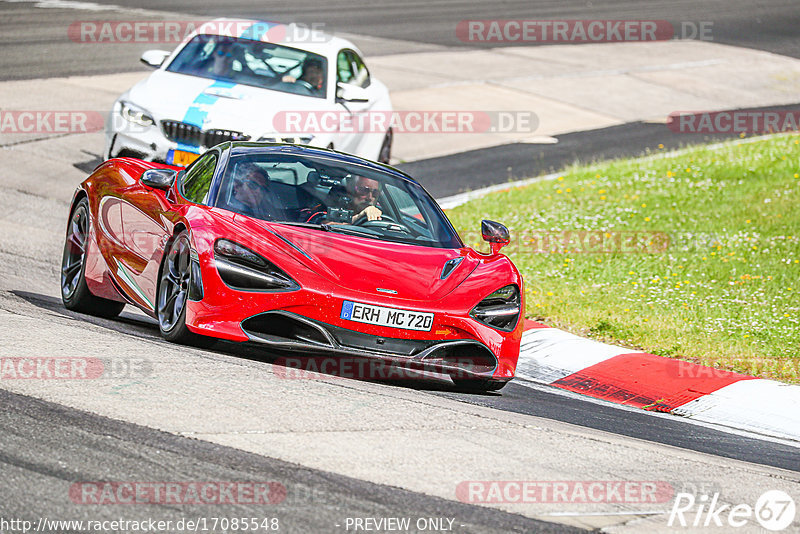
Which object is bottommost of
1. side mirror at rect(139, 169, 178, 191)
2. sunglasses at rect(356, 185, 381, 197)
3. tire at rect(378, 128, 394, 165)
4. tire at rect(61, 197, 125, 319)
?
tire at rect(378, 128, 394, 165)

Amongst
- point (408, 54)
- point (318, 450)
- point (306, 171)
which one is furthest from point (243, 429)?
point (408, 54)

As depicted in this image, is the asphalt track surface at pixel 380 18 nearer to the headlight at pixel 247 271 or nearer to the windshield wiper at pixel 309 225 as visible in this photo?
the windshield wiper at pixel 309 225

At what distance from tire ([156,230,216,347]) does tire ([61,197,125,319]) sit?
123 centimetres

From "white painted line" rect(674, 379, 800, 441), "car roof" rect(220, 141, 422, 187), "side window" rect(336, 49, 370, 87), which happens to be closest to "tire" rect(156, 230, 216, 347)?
"car roof" rect(220, 141, 422, 187)

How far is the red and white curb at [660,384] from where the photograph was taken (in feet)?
26.6

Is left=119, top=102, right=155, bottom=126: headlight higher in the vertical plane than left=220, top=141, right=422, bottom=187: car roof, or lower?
lower

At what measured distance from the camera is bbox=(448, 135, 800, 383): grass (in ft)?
32.4

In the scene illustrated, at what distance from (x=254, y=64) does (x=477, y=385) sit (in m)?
6.83

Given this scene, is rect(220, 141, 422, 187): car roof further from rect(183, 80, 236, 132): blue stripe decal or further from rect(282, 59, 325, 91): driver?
rect(282, 59, 325, 91): driver

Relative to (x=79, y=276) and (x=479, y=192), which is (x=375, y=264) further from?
(x=479, y=192)

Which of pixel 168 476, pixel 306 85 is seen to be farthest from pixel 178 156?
pixel 168 476

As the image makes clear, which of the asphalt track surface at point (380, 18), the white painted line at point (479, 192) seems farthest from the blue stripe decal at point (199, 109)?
the asphalt track surface at point (380, 18)

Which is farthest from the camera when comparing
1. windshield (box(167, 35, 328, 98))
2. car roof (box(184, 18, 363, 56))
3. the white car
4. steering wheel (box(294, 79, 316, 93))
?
car roof (box(184, 18, 363, 56))

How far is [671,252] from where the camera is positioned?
12.4 metres
